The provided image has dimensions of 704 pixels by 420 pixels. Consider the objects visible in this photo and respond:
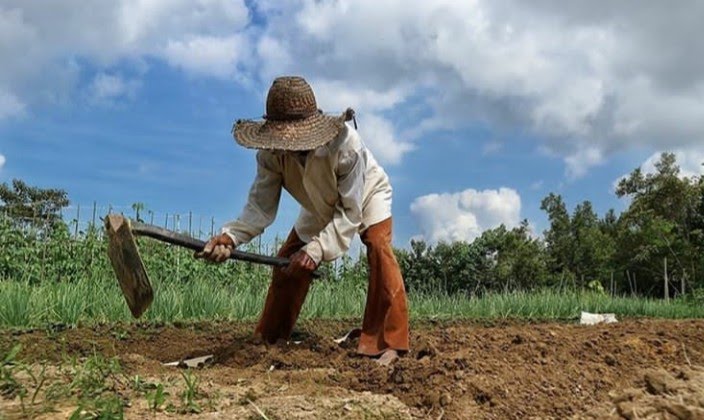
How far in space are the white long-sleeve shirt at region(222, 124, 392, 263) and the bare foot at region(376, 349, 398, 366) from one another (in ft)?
1.73

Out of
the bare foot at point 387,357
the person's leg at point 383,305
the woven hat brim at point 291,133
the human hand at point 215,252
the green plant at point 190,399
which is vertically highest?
the woven hat brim at point 291,133

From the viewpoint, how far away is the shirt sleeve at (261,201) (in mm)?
4316

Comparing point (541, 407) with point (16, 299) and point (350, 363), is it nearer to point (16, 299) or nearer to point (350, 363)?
point (350, 363)

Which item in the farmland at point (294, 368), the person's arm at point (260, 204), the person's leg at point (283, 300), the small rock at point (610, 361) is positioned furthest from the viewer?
the person's leg at point (283, 300)

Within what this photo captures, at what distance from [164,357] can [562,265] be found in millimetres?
18776

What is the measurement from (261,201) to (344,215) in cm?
55

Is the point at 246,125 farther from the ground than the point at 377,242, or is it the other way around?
the point at 246,125

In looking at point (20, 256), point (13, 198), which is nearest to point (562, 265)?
point (13, 198)

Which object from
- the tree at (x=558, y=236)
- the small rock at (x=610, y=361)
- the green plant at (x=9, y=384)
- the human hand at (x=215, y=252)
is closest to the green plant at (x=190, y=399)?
the green plant at (x=9, y=384)

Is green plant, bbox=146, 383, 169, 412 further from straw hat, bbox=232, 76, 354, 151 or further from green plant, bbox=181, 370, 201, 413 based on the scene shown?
straw hat, bbox=232, 76, 354, 151

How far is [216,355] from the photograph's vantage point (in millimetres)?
4184

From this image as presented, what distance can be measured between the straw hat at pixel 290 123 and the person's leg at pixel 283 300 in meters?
0.79

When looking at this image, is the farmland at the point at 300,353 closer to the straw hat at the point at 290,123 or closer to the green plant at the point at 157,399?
the green plant at the point at 157,399

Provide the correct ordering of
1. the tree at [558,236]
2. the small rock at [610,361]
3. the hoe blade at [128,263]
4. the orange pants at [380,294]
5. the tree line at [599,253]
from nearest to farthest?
1. the hoe blade at [128,263]
2. the small rock at [610,361]
3. the orange pants at [380,294]
4. the tree line at [599,253]
5. the tree at [558,236]
